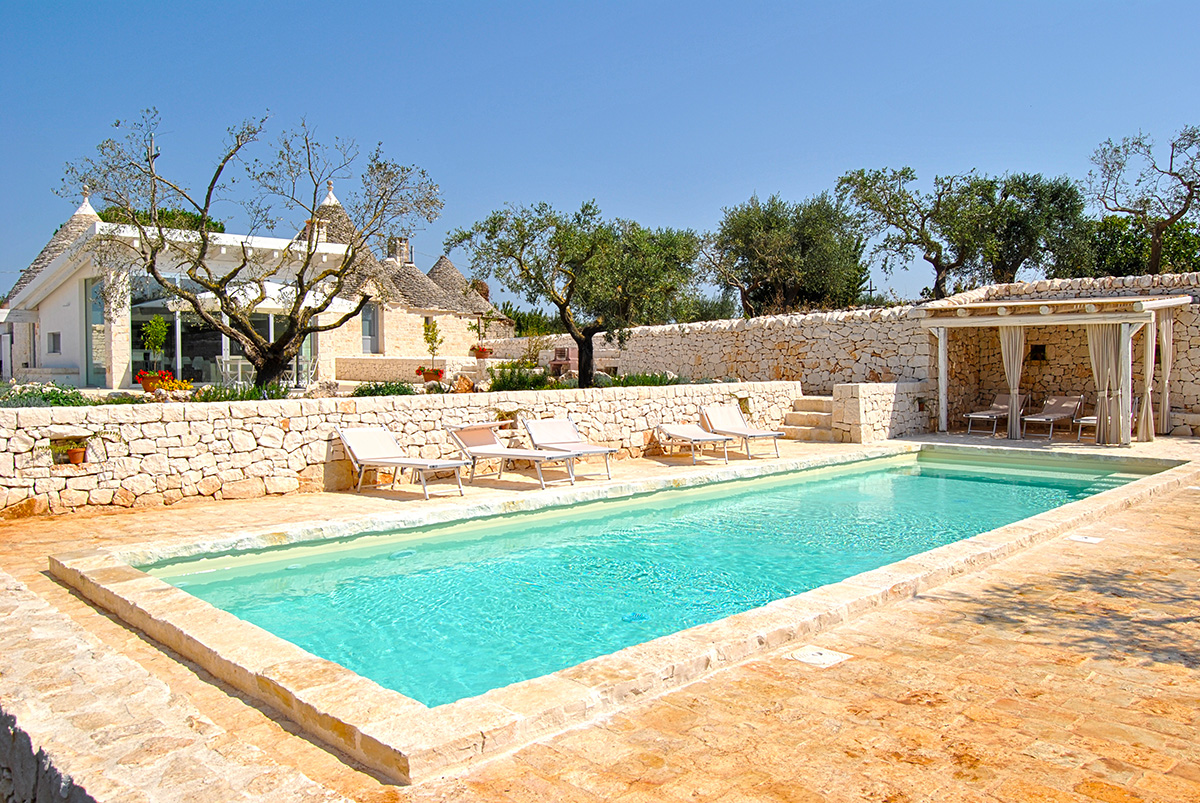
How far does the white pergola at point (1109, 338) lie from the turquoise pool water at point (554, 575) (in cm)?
386

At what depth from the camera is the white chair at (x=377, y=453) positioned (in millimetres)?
7980

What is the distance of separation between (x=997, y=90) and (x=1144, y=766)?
54.3ft

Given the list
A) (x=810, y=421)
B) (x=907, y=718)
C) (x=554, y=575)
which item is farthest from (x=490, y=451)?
(x=810, y=421)

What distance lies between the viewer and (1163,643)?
389 cm

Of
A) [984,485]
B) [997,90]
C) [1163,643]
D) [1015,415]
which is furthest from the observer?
[997,90]

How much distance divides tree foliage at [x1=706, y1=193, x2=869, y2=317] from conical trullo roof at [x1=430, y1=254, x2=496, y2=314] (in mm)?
9307

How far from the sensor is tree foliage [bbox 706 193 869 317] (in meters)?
24.8

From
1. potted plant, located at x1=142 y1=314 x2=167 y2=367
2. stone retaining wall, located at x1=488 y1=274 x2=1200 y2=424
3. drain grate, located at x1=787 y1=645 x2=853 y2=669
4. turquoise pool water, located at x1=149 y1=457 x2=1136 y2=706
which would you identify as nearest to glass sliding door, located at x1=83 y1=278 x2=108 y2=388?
potted plant, located at x1=142 y1=314 x2=167 y2=367

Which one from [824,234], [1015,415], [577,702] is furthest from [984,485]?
[824,234]

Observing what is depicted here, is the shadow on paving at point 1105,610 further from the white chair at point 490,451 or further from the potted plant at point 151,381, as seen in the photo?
the potted plant at point 151,381

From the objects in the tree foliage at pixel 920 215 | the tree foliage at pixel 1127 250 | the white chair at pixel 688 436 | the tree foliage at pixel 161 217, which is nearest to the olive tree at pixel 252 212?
the tree foliage at pixel 161 217

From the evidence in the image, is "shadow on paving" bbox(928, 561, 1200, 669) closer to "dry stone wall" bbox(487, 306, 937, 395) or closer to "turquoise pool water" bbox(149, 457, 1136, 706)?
"turquoise pool water" bbox(149, 457, 1136, 706)

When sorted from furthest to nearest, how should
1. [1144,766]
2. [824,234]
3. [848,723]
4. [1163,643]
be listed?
1. [824,234]
2. [1163,643]
3. [848,723]
4. [1144,766]

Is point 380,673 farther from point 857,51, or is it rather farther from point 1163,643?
point 857,51
